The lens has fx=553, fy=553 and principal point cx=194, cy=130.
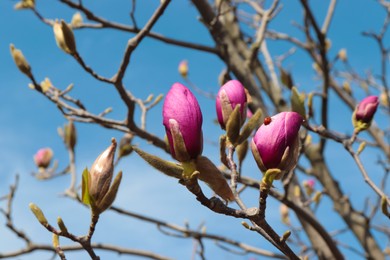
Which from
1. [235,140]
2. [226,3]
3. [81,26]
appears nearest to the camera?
[235,140]

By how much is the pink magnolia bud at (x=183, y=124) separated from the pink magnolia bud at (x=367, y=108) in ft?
2.61

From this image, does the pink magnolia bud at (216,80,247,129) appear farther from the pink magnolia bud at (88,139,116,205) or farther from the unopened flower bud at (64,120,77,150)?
the unopened flower bud at (64,120,77,150)

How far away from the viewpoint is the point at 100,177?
960mm

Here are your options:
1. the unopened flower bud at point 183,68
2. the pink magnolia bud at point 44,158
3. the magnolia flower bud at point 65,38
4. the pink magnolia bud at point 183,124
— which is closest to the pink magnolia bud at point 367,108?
the pink magnolia bud at point 183,124

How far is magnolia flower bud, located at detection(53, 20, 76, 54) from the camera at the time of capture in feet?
5.58

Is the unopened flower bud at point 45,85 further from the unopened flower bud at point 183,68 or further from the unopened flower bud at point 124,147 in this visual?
the unopened flower bud at point 183,68

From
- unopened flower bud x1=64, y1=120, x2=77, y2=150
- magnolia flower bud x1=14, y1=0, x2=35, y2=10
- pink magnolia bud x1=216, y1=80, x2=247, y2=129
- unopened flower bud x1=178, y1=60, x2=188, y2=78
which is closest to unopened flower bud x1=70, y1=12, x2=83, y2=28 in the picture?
magnolia flower bud x1=14, y1=0, x2=35, y2=10

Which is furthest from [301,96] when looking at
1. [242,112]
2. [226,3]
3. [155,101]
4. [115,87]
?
[226,3]

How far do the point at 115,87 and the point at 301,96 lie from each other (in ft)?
2.23

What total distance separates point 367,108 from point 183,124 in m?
0.83

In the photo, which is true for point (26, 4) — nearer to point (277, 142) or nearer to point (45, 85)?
point (45, 85)

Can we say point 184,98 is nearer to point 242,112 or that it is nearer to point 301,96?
point 242,112

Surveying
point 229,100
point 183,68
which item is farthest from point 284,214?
point 229,100

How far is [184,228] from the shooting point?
2457mm
